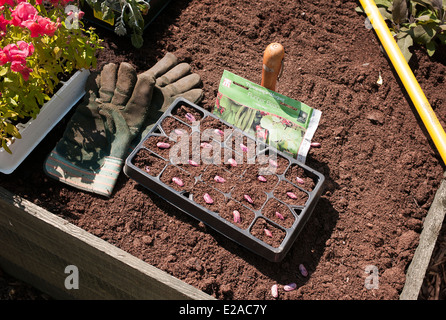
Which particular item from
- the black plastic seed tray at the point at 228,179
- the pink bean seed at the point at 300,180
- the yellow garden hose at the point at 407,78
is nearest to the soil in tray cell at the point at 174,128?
the black plastic seed tray at the point at 228,179

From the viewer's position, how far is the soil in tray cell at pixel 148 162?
8.10 feet

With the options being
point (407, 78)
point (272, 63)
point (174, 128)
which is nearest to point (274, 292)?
point (174, 128)

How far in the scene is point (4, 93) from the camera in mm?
2279

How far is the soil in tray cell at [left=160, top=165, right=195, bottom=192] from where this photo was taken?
7.95ft

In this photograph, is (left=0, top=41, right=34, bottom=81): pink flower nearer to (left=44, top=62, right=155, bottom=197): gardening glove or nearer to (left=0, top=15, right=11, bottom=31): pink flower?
(left=0, top=15, right=11, bottom=31): pink flower

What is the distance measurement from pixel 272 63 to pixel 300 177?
0.59 m

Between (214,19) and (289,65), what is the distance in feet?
1.92

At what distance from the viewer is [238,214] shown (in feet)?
7.70

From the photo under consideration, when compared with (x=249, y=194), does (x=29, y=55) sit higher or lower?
higher

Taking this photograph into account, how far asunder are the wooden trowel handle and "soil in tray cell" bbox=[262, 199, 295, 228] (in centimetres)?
64

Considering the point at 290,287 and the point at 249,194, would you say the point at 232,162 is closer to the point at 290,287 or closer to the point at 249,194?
the point at 249,194

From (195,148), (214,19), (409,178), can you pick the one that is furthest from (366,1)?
(195,148)

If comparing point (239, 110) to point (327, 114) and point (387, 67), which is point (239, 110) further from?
point (387, 67)

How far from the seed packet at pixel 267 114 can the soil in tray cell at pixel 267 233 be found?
1.50ft
